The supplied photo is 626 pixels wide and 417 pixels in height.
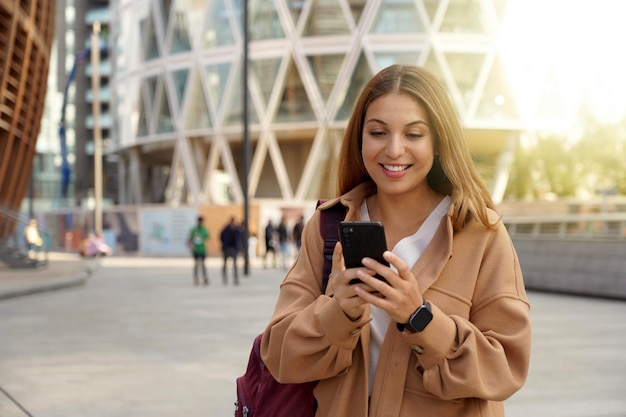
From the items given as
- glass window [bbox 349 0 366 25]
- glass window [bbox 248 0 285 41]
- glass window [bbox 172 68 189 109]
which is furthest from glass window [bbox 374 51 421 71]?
glass window [bbox 172 68 189 109]

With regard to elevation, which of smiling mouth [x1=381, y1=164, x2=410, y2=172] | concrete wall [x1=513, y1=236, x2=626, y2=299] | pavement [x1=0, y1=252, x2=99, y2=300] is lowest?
pavement [x1=0, y1=252, x2=99, y2=300]

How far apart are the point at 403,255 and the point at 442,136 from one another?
0.35 meters

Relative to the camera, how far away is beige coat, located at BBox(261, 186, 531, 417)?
2.20 m

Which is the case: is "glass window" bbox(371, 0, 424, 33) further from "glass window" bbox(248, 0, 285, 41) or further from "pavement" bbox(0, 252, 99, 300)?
"pavement" bbox(0, 252, 99, 300)

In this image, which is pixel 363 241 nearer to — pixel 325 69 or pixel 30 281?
pixel 30 281

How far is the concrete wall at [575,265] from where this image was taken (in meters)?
16.5

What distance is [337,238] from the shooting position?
2434 mm

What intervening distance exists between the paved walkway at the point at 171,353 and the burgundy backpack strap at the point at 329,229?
14.4 ft

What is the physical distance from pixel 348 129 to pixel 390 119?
242 mm

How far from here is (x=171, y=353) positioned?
9.70 m

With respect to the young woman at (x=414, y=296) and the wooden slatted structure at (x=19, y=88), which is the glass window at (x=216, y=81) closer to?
the wooden slatted structure at (x=19, y=88)

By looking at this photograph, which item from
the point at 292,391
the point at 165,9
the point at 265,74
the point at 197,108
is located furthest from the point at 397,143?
the point at 165,9

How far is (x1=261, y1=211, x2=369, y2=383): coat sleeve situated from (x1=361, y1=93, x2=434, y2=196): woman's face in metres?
0.28

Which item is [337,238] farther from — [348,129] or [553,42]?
[553,42]
